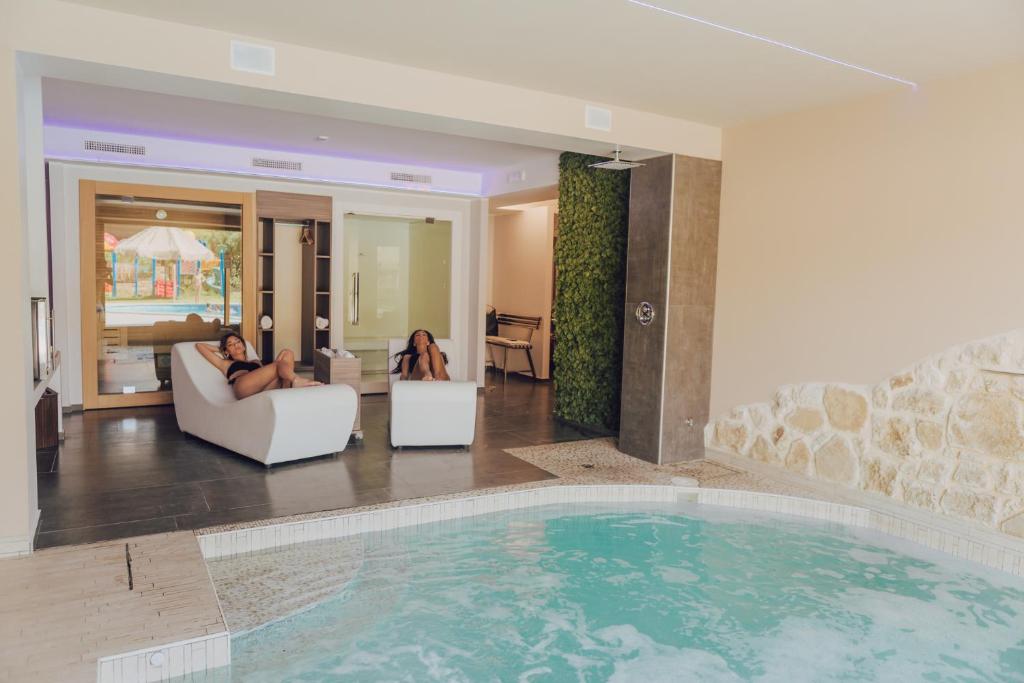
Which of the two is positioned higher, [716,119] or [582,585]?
[716,119]

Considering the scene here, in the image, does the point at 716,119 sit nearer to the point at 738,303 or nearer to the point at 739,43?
the point at 738,303

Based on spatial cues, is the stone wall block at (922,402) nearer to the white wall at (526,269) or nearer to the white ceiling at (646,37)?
the white ceiling at (646,37)

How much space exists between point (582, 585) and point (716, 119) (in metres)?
3.77

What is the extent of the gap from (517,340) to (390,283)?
251 centimetres

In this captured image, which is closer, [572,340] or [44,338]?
[44,338]

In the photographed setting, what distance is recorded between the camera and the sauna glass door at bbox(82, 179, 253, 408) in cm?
760

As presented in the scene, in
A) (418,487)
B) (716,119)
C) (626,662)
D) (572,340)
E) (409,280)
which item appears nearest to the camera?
(626,662)

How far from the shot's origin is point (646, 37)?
3930 mm

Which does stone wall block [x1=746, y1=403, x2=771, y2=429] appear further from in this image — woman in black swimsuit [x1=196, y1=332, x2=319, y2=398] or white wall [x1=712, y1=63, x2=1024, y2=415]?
woman in black swimsuit [x1=196, y1=332, x2=319, y2=398]

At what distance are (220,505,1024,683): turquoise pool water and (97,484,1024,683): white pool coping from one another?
0.35ft

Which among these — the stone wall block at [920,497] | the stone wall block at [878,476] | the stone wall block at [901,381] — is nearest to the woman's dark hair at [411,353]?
the stone wall block at [878,476]

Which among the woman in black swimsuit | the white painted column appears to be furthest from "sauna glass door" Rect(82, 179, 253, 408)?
the white painted column

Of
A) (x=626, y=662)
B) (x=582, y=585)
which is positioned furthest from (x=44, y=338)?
(x=626, y=662)

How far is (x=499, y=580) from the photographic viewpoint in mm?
3998
